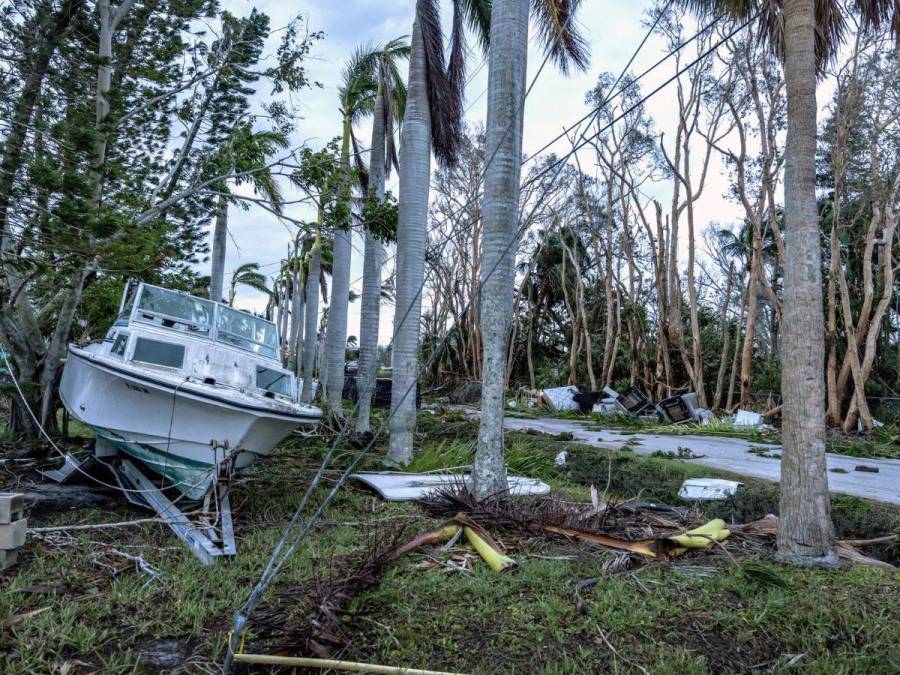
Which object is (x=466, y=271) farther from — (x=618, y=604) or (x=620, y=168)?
(x=618, y=604)

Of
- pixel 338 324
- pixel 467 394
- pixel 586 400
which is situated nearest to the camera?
pixel 338 324

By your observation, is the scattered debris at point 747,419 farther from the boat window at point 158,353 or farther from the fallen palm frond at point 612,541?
the boat window at point 158,353

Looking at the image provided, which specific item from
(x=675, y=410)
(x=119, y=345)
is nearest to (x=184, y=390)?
(x=119, y=345)

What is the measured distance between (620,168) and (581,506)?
20219mm

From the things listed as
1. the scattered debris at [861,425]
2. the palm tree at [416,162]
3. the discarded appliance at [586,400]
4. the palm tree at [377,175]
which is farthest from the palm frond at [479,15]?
the discarded appliance at [586,400]

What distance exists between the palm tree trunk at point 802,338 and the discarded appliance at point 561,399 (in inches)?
717

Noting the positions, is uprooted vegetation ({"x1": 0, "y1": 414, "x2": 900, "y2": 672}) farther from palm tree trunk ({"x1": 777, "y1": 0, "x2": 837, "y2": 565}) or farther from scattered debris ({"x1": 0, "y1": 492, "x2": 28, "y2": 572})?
palm tree trunk ({"x1": 777, "y1": 0, "x2": 837, "y2": 565})

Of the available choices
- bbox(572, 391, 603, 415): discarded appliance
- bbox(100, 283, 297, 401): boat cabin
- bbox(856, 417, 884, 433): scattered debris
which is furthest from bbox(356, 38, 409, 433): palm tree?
bbox(856, 417, 884, 433): scattered debris

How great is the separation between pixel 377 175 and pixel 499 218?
25.1ft

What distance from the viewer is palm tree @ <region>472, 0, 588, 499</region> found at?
614 cm

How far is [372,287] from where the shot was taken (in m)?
12.6

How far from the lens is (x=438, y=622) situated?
3557 mm

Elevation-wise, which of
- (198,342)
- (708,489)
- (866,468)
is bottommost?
(708,489)

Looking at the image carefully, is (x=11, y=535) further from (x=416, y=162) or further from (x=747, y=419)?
(x=747, y=419)
